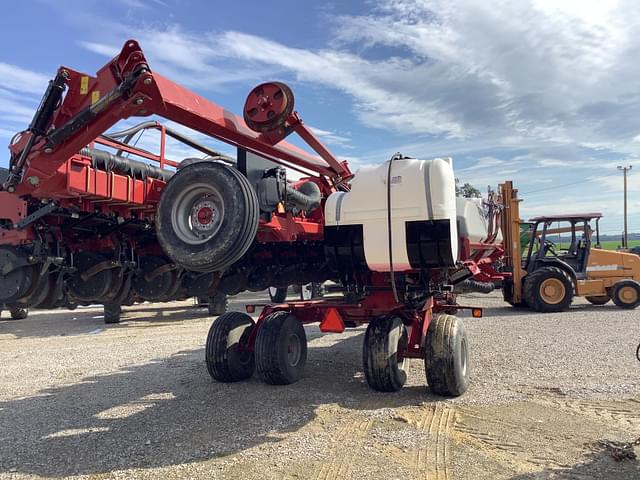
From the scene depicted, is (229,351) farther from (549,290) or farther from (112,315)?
→ (549,290)

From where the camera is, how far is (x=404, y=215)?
4918mm

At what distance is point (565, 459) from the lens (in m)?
3.99

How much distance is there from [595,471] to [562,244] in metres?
11.1

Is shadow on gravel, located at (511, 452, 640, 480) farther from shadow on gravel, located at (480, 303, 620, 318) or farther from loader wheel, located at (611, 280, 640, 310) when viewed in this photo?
loader wheel, located at (611, 280, 640, 310)

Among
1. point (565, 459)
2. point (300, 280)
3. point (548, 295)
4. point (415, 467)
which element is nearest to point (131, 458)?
point (415, 467)

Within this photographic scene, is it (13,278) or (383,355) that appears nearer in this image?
(13,278)

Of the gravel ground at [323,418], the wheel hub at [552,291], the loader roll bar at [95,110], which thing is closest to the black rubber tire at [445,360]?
the gravel ground at [323,418]

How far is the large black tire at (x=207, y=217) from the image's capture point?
407 centimetres

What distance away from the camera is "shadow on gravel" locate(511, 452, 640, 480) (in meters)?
3.69

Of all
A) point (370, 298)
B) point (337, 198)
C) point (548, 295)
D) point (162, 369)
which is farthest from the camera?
point (548, 295)

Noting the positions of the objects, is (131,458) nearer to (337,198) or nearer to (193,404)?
(193,404)

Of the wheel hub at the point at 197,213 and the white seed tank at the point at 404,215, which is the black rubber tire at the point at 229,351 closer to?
the white seed tank at the point at 404,215

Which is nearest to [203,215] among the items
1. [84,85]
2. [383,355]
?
[84,85]

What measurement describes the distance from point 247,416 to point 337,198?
94.1 inches
